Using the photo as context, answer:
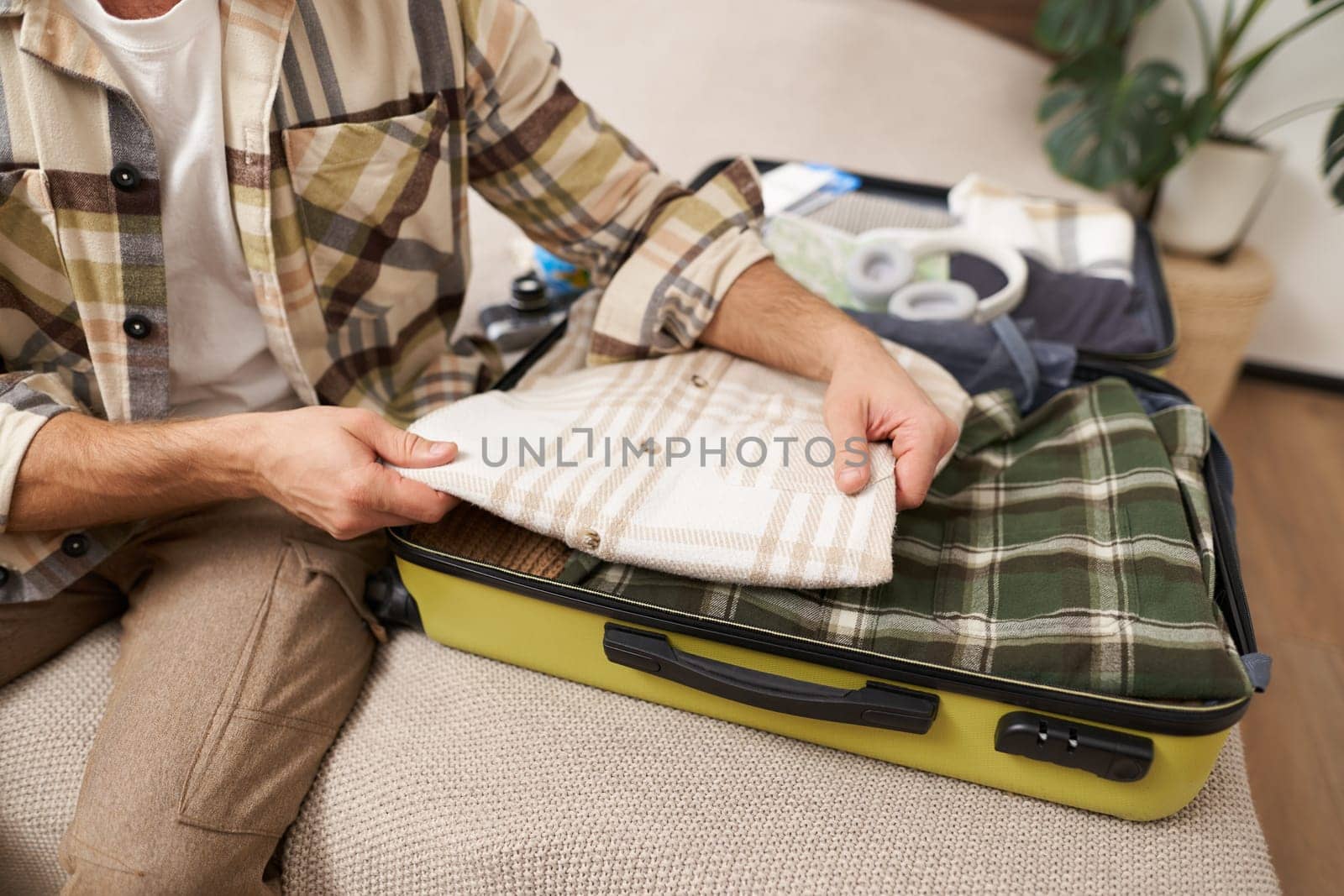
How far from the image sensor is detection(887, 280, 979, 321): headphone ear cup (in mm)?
1050

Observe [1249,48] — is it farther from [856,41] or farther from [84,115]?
[84,115]

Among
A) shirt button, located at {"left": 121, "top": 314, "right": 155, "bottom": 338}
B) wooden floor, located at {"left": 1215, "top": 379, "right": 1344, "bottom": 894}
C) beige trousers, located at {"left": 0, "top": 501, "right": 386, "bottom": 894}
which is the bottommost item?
wooden floor, located at {"left": 1215, "top": 379, "right": 1344, "bottom": 894}

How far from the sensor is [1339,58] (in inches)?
62.2

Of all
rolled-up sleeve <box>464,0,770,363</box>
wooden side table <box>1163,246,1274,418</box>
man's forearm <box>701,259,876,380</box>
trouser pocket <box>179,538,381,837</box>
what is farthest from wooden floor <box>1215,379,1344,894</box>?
trouser pocket <box>179,538,381,837</box>

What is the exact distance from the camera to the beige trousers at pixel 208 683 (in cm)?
67

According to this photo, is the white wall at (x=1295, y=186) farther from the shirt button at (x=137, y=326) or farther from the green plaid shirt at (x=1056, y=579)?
the shirt button at (x=137, y=326)

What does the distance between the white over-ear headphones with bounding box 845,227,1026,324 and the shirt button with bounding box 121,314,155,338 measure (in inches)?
30.8

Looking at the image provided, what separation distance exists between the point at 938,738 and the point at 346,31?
0.79 m

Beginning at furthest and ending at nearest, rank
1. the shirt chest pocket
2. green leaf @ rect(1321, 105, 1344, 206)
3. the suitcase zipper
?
green leaf @ rect(1321, 105, 1344, 206), the shirt chest pocket, the suitcase zipper

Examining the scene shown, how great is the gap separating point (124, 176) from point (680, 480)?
1.71 ft

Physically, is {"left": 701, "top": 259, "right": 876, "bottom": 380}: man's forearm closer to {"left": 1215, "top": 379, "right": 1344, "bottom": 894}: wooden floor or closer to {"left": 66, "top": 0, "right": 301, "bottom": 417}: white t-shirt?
{"left": 66, "top": 0, "right": 301, "bottom": 417}: white t-shirt

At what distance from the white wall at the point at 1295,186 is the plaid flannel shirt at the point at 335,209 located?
127 cm

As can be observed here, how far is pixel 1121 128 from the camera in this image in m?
1.50

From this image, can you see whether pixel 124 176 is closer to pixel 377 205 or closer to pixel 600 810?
pixel 377 205
